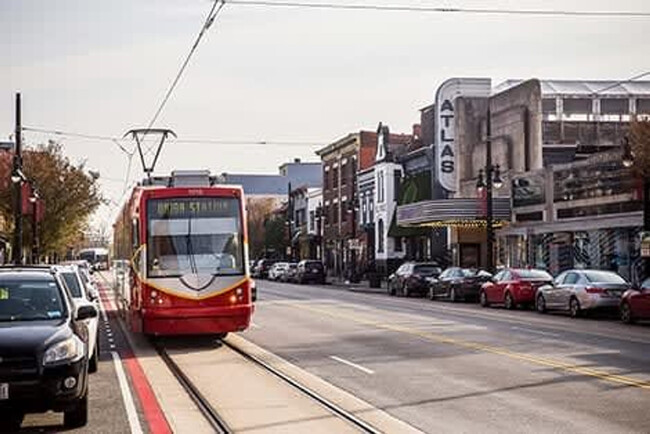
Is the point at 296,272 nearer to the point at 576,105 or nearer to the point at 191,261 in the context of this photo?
the point at 576,105

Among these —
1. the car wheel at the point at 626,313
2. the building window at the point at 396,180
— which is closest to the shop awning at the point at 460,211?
the building window at the point at 396,180

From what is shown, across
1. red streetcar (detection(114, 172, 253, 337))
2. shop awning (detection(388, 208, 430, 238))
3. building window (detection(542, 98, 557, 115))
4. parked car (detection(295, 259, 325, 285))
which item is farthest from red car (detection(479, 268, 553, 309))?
parked car (detection(295, 259, 325, 285))

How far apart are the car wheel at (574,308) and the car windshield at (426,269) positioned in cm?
1679

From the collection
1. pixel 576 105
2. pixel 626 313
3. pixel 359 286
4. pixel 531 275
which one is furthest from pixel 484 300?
pixel 359 286

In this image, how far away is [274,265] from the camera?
83.3 meters

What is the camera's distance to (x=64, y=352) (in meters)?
11.3

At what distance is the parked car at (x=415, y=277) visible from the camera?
4759cm

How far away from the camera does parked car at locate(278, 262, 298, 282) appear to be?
74762 mm

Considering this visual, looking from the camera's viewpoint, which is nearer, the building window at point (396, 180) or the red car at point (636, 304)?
the red car at point (636, 304)

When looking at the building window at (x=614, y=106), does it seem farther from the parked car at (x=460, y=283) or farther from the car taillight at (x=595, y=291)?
the car taillight at (x=595, y=291)

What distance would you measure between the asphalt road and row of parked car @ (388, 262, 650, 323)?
0.75 metres

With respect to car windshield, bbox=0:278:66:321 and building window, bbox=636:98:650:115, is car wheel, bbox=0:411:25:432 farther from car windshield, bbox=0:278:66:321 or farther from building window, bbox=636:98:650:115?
building window, bbox=636:98:650:115

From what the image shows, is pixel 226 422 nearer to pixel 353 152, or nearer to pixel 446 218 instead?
pixel 446 218

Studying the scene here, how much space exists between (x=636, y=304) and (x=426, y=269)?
2096cm
